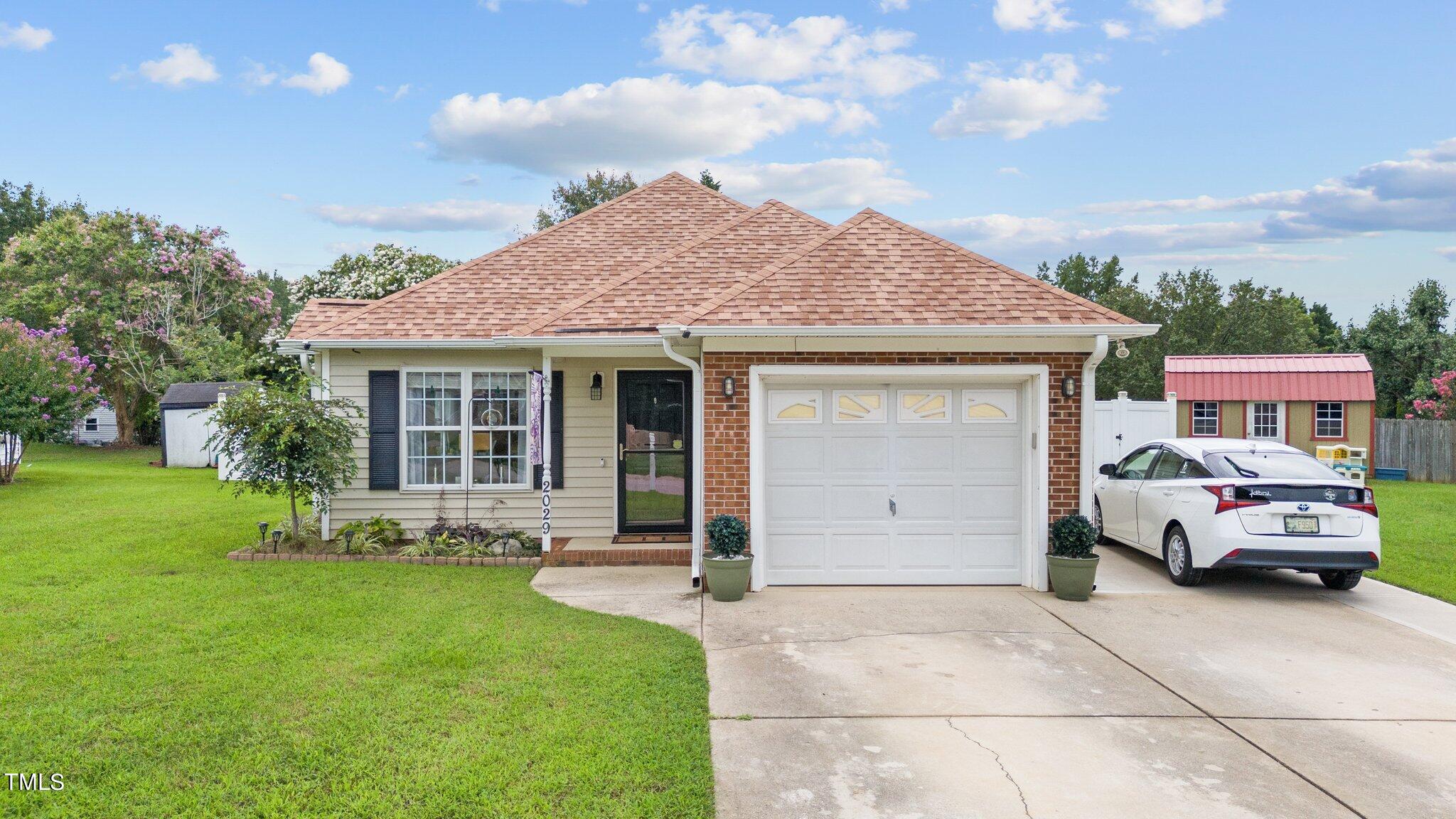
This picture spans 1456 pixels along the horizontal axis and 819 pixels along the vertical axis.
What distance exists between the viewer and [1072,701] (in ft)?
16.5

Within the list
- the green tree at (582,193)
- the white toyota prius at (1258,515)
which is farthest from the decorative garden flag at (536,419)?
the green tree at (582,193)

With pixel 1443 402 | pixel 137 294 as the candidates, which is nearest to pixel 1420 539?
pixel 1443 402

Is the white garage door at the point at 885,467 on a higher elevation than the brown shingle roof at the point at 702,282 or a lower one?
lower

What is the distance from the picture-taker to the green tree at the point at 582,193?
35406 millimetres

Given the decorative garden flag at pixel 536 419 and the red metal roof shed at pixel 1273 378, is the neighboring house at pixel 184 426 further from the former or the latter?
the red metal roof shed at pixel 1273 378

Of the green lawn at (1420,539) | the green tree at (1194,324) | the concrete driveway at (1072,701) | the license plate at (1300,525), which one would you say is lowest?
the green lawn at (1420,539)

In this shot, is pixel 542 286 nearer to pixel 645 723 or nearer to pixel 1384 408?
pixel 645 723

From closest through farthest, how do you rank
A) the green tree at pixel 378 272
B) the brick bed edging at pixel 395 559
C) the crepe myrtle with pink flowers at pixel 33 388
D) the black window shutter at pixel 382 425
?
the brick bed edging at pixel 395 559 < the black window shutter at pixel 382 425 < the crepe myrtle with pink flowers at pixel 33 388 < the green tree at pixel 378 272

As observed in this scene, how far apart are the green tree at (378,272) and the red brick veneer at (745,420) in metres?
22.2

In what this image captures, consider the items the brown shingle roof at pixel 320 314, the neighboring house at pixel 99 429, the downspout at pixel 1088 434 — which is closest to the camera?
the downspout at pixel 1088 434

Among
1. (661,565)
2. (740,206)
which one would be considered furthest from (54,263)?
(661,565)

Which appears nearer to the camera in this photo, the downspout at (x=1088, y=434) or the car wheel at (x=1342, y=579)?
the downspout at (x=1088, y=434)

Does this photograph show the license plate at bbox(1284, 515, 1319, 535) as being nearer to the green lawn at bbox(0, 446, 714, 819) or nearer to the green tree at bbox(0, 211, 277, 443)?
the green lawn at bbox(0, 446, 714, 819)

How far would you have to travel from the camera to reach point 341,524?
10258 mm
